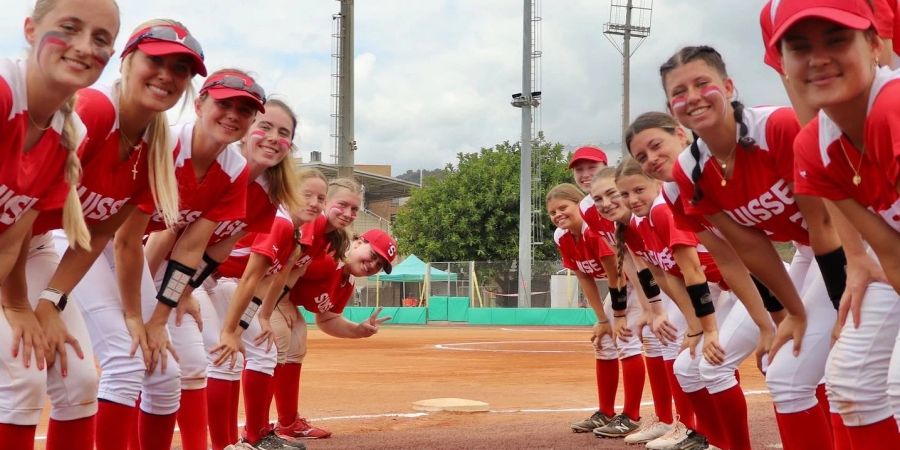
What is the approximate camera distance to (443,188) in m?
45.4

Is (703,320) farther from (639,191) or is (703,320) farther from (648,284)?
(648,284)

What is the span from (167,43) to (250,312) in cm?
261

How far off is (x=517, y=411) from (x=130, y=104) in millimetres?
5214

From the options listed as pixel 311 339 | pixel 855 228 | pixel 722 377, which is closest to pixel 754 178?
Answer: pixel 855 228

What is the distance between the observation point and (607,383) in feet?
25.0

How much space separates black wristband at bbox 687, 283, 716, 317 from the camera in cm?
516

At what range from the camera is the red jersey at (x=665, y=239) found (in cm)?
543

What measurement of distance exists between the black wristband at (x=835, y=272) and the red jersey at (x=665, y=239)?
1.52m

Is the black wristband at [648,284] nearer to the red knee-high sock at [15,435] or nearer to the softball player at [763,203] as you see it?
the softball player at [763,203]

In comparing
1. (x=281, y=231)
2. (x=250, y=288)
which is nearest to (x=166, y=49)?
(x=250, y=288)

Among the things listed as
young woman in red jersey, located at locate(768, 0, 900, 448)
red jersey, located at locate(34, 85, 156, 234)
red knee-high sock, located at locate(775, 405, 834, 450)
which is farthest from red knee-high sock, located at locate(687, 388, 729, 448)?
red jersey, located at locate(34, 85, 156, 234)

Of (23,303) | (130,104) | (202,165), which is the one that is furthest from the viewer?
(202,165)

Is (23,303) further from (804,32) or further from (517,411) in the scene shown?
(517,411)

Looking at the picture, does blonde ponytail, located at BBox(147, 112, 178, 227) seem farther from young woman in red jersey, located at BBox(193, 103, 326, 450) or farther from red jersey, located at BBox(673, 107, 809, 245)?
red jersey, located at BBox(673, 107, 809, 245)
